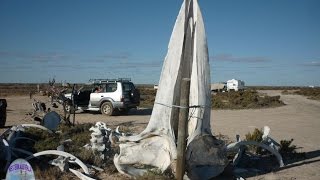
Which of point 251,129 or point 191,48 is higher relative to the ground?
point 191,48

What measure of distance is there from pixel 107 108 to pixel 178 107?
15487mm

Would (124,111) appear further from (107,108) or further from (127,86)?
(127,86)

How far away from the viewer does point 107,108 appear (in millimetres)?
24188

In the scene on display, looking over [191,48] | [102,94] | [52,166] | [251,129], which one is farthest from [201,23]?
[102,94]

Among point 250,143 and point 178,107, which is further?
point 250,143

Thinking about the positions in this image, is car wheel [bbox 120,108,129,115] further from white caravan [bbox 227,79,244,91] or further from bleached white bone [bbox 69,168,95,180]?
white caravan [bbox 227,79,244,91]

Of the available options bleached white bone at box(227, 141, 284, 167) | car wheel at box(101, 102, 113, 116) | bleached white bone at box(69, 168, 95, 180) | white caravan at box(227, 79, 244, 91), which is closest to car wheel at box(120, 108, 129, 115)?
car wheel at box(101, 102, 113, 116)

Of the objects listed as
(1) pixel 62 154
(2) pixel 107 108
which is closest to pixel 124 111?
(2) pixel 107 108

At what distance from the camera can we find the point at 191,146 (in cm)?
880

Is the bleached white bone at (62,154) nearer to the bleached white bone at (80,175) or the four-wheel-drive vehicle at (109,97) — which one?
the bleached white bone at (80,175)

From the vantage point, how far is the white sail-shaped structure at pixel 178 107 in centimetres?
898

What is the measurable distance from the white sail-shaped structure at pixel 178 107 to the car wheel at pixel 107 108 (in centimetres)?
1477

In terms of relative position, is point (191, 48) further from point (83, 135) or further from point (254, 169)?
point (83, 135)

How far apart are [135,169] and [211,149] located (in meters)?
1.61
